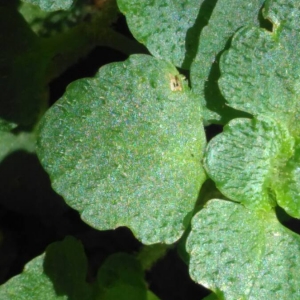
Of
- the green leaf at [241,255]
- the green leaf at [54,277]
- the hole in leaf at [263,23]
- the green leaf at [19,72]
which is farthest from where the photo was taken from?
the green leaf at [19,72]

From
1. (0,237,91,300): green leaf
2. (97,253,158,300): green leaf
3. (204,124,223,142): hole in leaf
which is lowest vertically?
(97,253,158,300): green leaf

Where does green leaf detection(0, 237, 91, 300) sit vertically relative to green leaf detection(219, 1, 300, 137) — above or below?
below

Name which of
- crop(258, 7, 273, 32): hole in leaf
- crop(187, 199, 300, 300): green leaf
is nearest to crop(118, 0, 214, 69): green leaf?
crop(258, 7, 273, 32): hole in leaf

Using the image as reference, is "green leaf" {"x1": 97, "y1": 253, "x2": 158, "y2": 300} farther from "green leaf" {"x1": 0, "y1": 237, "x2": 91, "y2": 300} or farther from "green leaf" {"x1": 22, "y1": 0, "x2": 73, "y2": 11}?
"green leaf" {"x1": 22, "y1": 0, "x2": 73, "y2": 11}

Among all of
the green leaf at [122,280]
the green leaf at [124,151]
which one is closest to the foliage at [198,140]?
the green leaf at [124,151]

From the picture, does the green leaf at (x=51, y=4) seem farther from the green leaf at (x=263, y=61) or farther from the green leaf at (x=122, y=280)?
the green leaf at (x=122, y=280)

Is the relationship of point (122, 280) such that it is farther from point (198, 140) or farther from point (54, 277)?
point (198, 140)
